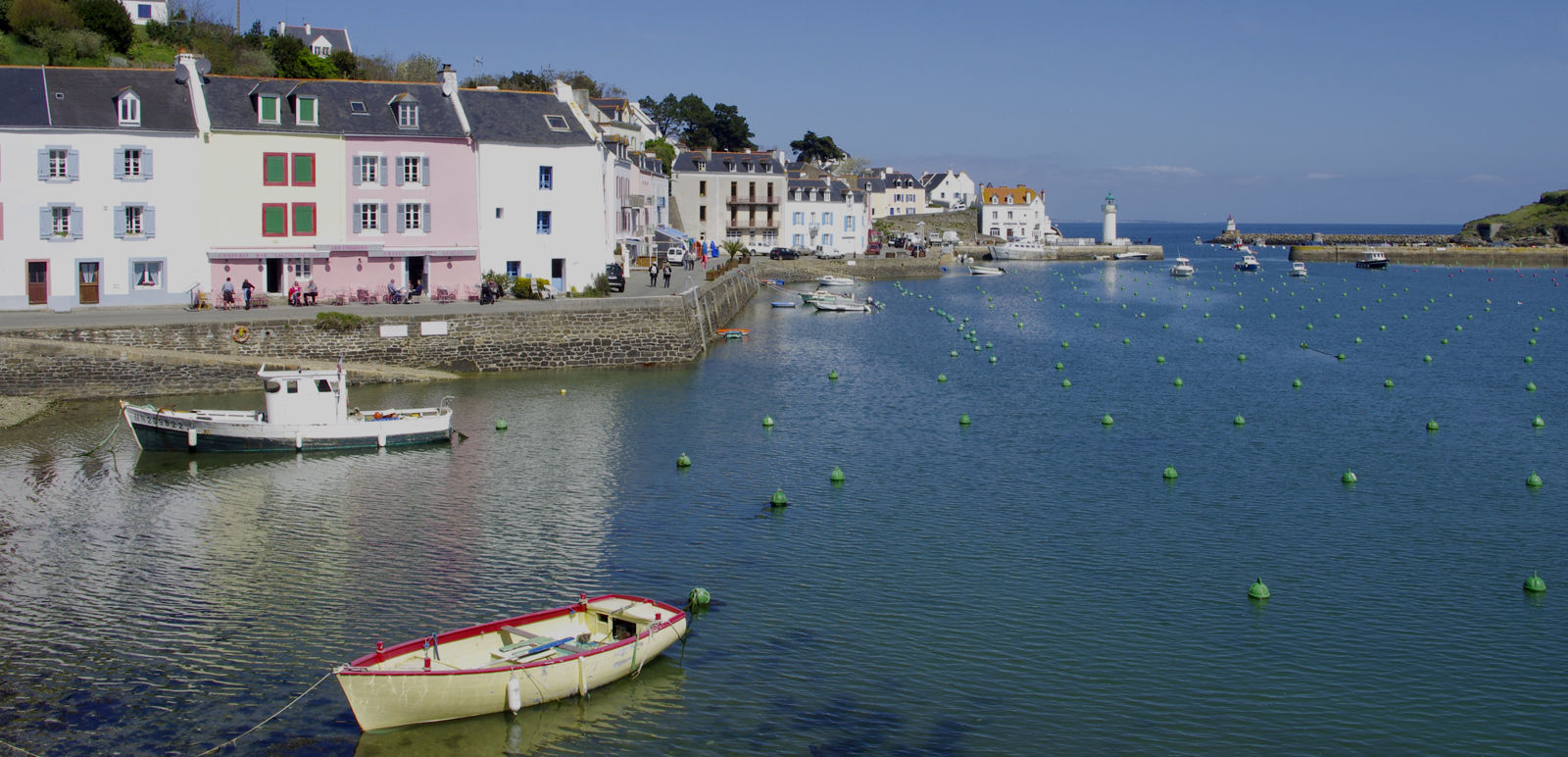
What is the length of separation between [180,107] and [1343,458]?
42.1 m

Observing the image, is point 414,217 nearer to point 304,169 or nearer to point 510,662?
point 304,169

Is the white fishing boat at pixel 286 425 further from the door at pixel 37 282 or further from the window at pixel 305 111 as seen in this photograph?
the window at pixel 305 111

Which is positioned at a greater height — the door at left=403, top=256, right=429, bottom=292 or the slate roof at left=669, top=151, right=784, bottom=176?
the slate roof at left=669, top=151, right=784, bottom=176

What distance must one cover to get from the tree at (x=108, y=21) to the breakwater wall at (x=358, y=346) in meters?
38.6

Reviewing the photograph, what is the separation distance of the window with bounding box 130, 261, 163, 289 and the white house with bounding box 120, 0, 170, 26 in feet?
154

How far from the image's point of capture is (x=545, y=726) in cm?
1638

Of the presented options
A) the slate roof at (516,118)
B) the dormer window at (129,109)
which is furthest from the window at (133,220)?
the slate roof at (516,118)

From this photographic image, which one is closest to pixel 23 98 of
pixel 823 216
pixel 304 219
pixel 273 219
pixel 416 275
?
pixel 273 219

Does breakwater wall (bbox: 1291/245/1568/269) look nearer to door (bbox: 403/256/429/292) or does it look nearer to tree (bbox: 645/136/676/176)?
tree (bbox: 645/136/676/176)

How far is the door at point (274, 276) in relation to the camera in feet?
158

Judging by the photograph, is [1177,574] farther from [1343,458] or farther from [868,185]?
→ [868,185]

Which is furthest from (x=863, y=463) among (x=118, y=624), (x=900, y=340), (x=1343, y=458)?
(x=900, y=340)

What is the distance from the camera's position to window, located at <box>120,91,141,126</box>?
148ft

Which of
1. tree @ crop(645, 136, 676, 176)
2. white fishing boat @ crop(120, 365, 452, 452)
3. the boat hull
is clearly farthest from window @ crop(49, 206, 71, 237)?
tree @ crop(645, 136, 676, 176)
